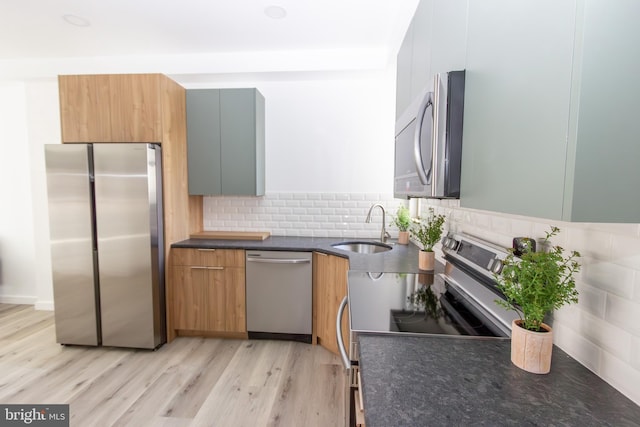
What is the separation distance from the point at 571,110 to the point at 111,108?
9.86ft

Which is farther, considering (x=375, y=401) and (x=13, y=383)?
(x=13, y=383)

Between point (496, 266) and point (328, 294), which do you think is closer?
point (496, 266)

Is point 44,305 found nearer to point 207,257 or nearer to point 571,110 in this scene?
point 207,257

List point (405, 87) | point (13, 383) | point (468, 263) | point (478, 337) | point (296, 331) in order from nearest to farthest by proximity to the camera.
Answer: point (478, 337) < point (468, 263) < point (405, 87) < point (13, 383) < point (296, 331)

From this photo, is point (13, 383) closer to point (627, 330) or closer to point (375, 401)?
point (375, 401)

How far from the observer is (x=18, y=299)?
3.38 meters

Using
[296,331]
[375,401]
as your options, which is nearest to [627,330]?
[375,401]

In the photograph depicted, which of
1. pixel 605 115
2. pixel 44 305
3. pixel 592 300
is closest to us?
pixel 605 115

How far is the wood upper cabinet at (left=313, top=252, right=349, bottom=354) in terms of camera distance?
2252 mm

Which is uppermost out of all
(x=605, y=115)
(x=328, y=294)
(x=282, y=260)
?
(x=605, y=115)

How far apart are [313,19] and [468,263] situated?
205cm

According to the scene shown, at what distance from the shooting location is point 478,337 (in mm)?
880

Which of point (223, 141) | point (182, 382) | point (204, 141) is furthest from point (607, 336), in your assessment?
point (204, 141)

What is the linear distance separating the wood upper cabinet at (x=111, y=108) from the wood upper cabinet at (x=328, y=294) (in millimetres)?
1736
